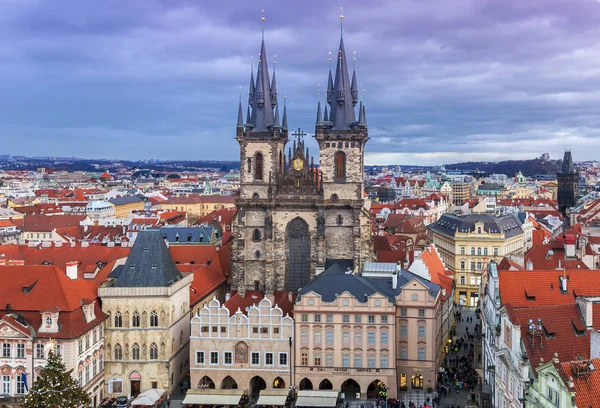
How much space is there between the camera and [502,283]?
6744 centimetres

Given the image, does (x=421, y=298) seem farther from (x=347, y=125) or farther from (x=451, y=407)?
(x=347, y=125)

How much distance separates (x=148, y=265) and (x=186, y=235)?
5866cm

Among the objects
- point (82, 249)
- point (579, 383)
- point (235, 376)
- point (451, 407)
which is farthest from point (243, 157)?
point (579, 383)

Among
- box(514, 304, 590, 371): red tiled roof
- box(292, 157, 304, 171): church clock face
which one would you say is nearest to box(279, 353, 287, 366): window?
box(514, 304, 590, 371): red tiled roof

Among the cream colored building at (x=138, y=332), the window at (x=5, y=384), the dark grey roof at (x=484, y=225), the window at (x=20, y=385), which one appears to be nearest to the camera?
the window at (x=20, y=385)

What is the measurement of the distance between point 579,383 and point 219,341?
4613cm

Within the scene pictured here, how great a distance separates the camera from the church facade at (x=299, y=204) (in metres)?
103

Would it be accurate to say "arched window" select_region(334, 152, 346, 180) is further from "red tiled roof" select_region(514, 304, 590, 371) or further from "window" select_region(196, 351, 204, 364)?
"red tiled roof" select_region(514, 304, 590, 371)

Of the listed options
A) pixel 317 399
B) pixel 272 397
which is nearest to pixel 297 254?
pixel 272 397

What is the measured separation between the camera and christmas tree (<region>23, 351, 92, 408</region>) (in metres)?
59.8

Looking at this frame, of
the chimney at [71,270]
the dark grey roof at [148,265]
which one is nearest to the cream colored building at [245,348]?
the dark grey roof at [148,265]

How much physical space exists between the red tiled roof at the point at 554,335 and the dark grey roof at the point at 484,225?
3080 inches

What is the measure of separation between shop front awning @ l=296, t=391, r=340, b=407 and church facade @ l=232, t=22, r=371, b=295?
2686cm

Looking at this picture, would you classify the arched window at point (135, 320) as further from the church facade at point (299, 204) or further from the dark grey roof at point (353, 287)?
the church facade at point (299, 204)
